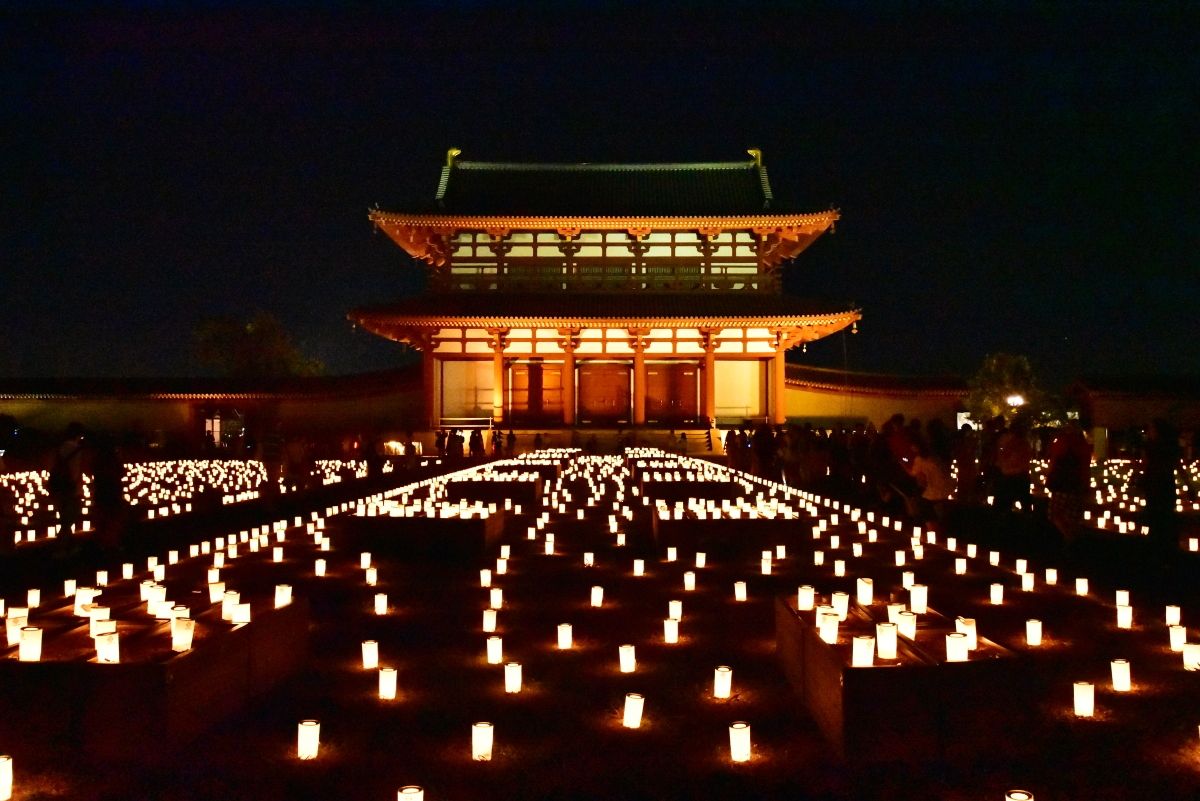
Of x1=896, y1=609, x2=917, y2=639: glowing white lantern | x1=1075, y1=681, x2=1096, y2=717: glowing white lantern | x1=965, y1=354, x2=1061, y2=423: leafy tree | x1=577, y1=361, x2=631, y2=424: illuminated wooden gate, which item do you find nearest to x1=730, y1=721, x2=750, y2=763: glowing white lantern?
x1=896, y1=609, x2=917, y2=639: glowing white lantern

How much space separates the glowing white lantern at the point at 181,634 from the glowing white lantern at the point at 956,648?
3.49 metres

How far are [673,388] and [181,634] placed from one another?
28.8 metres

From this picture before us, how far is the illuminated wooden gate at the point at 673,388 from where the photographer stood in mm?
32938

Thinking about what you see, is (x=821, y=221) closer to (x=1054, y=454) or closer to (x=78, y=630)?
(x=1054, y=454)

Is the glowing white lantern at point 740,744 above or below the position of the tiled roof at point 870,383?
below

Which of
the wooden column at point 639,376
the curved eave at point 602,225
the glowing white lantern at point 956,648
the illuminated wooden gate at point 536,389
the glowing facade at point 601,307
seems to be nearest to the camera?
the glowing white lantern at point 956,648

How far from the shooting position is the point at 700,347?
3181cm

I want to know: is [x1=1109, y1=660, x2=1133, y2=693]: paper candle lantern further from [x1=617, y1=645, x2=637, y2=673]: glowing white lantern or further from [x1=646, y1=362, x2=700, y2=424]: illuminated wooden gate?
[x1=646, y1=362, x2=700, y2=424]: illuminated wooden gate

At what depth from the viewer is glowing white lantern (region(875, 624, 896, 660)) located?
4.62 m

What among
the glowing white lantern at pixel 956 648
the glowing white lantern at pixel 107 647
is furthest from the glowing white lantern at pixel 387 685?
the glowing white lantern at pixel 956 648

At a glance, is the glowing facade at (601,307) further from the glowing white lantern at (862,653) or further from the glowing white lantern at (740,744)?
the glowing white lantern at (740,744)

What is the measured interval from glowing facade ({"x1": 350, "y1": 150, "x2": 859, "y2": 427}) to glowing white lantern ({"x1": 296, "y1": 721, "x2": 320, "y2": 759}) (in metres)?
25.3

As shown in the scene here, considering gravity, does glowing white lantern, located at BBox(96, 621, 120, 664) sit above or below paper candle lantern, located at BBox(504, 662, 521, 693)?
above

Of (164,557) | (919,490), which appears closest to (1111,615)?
(919,490)
